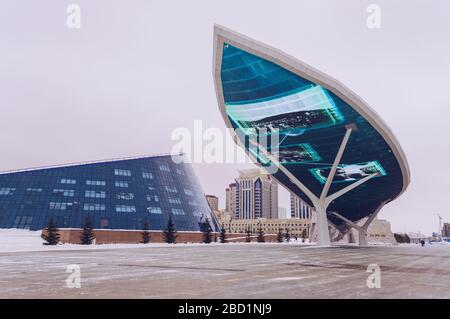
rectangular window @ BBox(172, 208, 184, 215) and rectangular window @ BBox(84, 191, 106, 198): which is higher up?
rectangular window @ BBox(84, 191, 106, 198)

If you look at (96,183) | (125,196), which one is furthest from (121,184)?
(96,183)

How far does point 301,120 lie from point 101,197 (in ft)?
Answer: 134

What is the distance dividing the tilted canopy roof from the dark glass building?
22.7 metres

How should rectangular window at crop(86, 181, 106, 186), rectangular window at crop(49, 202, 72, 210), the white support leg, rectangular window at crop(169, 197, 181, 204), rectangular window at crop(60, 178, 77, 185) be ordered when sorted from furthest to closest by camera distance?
rectangular window at crop(169, 197, 181, 204), rectangular window at crop(86, 181, 106, 186), rectangular window at crop(60, 178, 77, 185), rectangular window at crop(49, 202, 72, 210), the white support leg

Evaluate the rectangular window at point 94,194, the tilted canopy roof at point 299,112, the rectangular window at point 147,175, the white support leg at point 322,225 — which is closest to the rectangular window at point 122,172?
the rectangular window at point 147,175

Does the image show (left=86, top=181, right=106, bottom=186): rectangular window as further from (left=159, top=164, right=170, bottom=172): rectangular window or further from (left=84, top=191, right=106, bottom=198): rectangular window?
(left=159, top=164, right=170, bottom=172): rectangular window

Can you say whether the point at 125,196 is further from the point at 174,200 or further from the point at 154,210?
the point at 174,200

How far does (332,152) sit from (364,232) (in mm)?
37431

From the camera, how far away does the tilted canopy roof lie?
110 ft

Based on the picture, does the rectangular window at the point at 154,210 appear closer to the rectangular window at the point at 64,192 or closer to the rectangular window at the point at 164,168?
the rectangular window at the point at 164,168

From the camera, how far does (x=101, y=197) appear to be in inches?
2692

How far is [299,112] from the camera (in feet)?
134

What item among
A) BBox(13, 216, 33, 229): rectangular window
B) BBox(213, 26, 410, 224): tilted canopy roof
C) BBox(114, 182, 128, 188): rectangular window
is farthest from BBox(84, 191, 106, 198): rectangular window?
BBox(213, 26, 410, 224): tilted canopy roof
